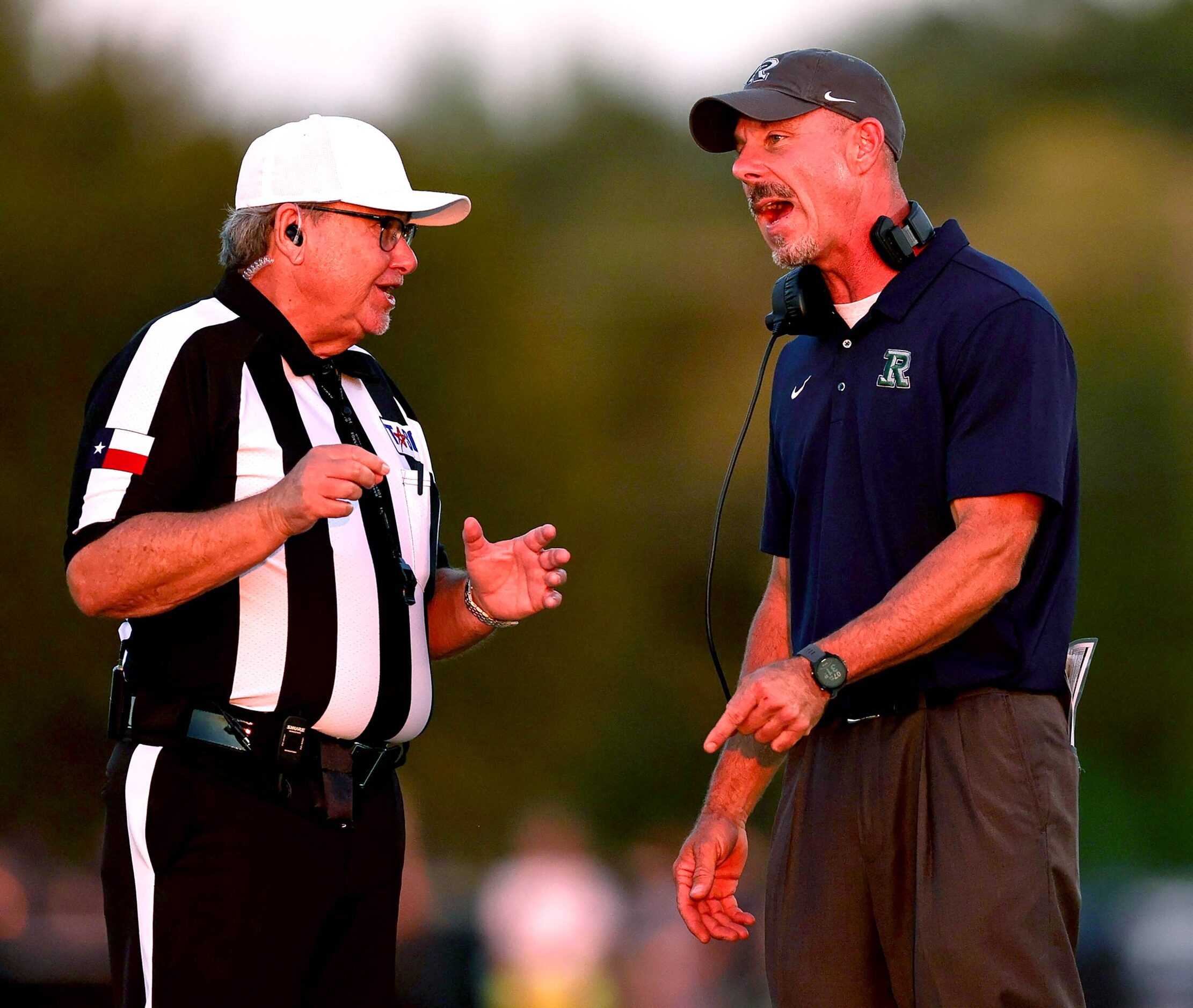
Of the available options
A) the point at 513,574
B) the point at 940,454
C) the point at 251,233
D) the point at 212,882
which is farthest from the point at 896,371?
the point at 212,882

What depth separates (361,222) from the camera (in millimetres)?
2740

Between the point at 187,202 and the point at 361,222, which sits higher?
the point at 187,202

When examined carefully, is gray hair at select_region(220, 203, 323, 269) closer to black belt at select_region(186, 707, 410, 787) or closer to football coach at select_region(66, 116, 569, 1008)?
football coach at select_region(66, 116, 569, 1008)

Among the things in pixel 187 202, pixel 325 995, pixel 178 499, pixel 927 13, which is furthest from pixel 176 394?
pixel 927 13

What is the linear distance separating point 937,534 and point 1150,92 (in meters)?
8.90

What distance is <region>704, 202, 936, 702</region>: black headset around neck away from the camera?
104 inches

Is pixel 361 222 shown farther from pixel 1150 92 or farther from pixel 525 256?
pixel 1150 92

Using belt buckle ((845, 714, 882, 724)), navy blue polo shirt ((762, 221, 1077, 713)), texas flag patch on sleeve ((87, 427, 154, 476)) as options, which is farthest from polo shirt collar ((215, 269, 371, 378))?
belt buckle ((845, 714, 882, 724))

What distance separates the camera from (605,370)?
28.9ft

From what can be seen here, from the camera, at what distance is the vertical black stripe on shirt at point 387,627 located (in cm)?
257

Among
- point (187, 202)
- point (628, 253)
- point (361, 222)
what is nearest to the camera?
point (361, 222)

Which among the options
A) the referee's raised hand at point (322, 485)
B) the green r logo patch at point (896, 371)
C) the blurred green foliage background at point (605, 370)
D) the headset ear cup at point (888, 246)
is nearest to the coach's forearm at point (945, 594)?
the green r logo patch at point (896, 371)

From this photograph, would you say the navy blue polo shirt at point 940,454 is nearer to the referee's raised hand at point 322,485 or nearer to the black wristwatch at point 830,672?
the black wristwatch at point 830,672

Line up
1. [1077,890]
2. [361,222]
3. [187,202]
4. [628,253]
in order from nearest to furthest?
1. [1077,890]
2. [361,222]
3. [187,202]
4. [628,253]
